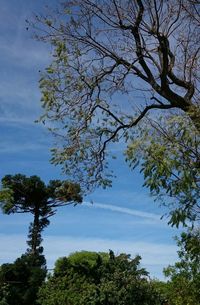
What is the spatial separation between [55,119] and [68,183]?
1377 mm

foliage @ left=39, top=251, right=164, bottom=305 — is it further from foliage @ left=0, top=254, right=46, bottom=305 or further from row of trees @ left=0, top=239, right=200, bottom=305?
foliage @ left=0, top=254, right=46, bottom=305

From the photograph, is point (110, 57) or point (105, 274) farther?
point (105, 274)

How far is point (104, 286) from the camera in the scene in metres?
16.4

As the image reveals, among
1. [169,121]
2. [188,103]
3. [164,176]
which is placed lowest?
[164,176]

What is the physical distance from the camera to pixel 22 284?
26.5m

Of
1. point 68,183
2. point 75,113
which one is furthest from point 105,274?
point 75,113

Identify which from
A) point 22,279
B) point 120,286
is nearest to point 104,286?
point 120,286

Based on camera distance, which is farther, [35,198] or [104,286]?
[35,198]

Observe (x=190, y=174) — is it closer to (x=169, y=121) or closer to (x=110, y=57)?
(x=169, y=121)

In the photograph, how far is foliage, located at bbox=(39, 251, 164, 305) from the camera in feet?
53.3

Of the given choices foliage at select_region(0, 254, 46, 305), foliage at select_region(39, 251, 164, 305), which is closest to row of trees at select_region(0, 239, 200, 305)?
foliage at select_region(39, 251, 164, 305)

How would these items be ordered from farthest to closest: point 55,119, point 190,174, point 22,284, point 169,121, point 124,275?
point 22,284 → point 124,275 → point 55,119 → point 169,121 → point 190,174

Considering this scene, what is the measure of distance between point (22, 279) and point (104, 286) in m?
11.2

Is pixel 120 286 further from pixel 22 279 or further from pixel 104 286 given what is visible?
pixel 22 279
